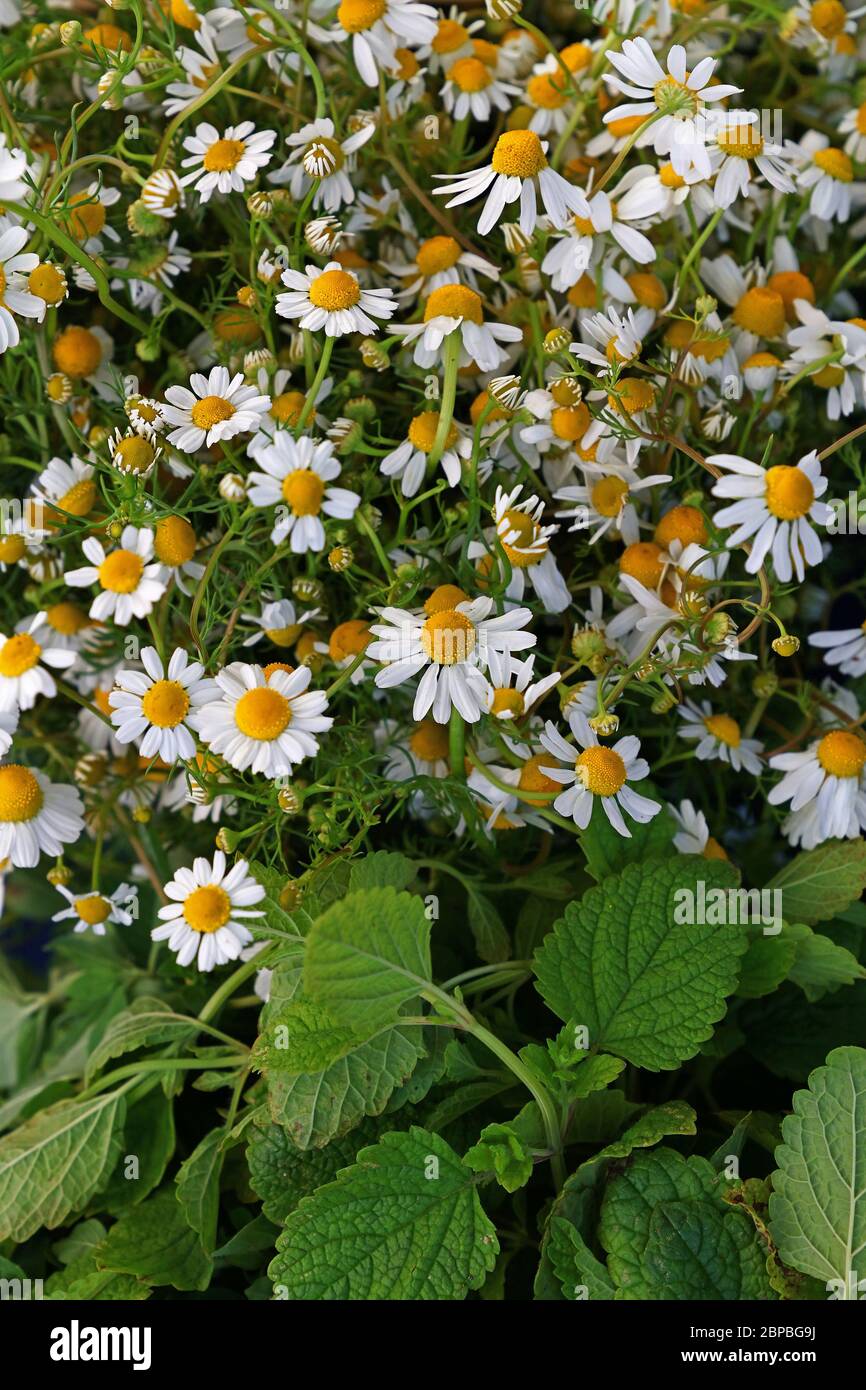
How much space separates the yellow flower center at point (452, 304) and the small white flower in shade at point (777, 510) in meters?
0.17

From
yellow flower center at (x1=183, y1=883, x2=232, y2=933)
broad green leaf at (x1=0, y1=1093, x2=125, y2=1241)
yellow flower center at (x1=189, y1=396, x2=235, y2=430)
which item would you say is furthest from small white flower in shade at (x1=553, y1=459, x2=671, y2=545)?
broad green leaf at (x1=0, y1=1093, x2=125, y2=1241)

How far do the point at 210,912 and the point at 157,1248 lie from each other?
0.75 ft

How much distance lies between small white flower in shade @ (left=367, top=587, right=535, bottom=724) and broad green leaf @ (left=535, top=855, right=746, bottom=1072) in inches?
6.2

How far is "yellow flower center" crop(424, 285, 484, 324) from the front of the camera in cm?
68

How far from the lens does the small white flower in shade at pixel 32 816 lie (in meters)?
0.73

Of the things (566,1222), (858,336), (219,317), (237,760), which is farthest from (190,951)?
(858,336)

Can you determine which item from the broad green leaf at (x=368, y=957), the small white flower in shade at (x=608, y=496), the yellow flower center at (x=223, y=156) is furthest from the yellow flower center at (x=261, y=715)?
the yellow flower center at (x=223, y=156)

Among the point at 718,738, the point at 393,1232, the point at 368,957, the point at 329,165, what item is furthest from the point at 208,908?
the point at 329,165

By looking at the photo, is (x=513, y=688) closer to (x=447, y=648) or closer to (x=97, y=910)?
(x=447, y=648)

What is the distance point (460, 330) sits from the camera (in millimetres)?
691

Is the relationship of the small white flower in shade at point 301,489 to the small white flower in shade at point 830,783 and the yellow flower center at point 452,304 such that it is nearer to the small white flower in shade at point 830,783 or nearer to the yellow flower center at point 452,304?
the yellow flower center at point 452,304

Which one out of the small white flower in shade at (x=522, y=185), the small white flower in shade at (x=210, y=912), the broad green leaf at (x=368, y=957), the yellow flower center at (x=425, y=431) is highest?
the small white flower in shade at (x=522, y=185)

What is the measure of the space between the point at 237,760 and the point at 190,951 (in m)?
0.14

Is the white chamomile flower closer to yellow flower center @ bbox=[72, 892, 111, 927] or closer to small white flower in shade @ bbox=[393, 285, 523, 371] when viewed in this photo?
yellow flower center @ bbox=[72, 892, 111, 927]
